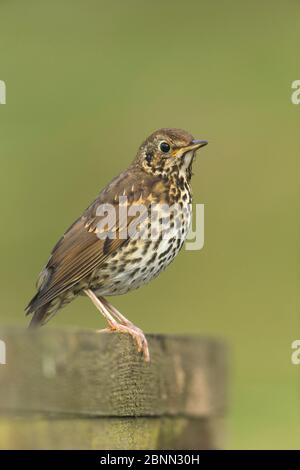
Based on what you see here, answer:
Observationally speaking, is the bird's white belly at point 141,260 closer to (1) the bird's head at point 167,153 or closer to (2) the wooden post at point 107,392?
(1) the bird's head at point 167,153

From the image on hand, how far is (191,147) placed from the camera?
16.9 ft

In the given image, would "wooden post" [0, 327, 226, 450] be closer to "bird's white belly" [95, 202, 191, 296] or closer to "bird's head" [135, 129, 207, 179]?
"bird's white belly" [95, 202, 191, 296]

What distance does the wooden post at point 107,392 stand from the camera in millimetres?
2445

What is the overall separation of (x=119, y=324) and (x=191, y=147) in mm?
1075

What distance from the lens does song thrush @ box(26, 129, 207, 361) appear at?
4.91 meters

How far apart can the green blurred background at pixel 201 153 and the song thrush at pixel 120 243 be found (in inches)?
62.2

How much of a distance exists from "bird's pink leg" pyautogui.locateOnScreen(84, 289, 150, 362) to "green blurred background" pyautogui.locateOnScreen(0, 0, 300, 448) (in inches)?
62.0

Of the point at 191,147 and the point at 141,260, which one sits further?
the point at 191,147

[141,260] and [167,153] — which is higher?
[167,153]

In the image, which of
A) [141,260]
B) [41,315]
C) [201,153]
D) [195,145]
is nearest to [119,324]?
[141,260]

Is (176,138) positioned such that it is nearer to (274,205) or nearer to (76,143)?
(76,143)

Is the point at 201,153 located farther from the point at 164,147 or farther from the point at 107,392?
the point at 107,392

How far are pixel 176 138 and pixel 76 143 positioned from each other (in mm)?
4707

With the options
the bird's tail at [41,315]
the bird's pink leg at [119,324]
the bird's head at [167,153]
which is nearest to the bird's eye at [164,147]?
the bird's head at [167,153]
